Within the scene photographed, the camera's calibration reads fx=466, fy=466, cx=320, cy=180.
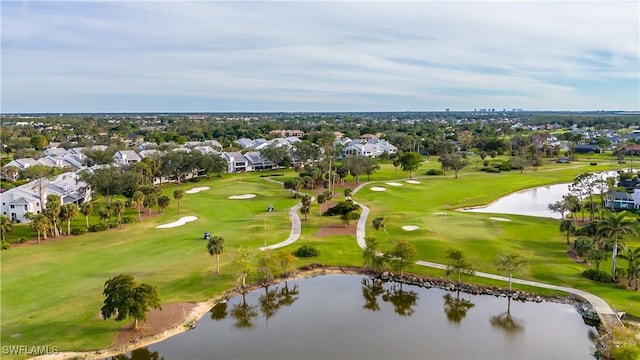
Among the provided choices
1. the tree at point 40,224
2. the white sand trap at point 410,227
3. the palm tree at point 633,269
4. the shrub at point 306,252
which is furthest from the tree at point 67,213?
the palm tree at point 633,269

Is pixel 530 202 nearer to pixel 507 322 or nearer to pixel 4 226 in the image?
pixel 507 322

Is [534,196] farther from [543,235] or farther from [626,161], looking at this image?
[626,161]

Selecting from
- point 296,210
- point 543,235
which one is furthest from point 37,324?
point 543,235

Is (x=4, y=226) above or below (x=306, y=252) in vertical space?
above

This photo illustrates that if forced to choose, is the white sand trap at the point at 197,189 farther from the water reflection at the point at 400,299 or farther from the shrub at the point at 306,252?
the water reflection at the point at 400,299

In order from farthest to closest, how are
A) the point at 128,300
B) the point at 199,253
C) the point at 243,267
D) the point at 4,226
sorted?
the point at 4,226 < the point at 199,253 < the point at 243,267 < the point at 128,300

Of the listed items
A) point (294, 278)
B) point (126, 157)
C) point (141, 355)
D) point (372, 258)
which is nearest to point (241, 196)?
point (294, 278)
